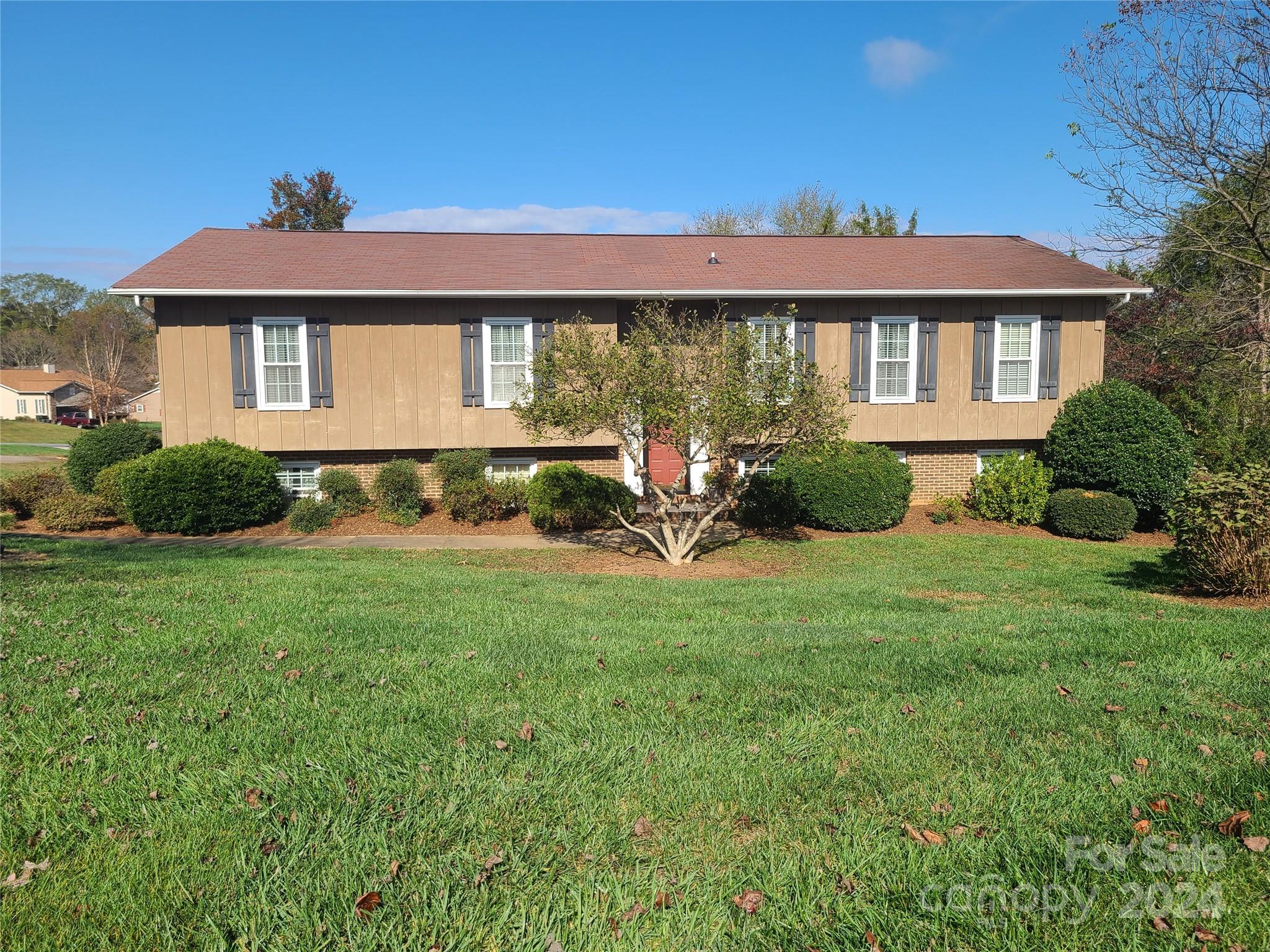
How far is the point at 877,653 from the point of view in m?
6.12

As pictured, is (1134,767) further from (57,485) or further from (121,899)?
(57,485)

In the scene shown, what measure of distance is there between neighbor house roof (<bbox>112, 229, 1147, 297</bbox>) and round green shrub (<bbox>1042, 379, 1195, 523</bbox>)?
2.42 meters

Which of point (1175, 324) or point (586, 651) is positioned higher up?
point (1175, 324)

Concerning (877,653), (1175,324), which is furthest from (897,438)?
(877,653)

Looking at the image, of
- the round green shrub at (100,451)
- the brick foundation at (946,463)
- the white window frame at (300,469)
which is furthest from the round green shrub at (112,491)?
the brick foundation at (946,463)

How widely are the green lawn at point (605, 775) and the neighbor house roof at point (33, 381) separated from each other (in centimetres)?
6438

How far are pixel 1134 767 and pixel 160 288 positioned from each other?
614 inches

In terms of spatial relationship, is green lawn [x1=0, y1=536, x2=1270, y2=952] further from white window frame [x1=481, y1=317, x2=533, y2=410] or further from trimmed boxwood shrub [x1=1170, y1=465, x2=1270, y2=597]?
white window frame [x1=481, y1=317, x2=533, y2=410]

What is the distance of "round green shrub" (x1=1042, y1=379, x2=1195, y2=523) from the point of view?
15.0 m

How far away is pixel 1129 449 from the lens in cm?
1516

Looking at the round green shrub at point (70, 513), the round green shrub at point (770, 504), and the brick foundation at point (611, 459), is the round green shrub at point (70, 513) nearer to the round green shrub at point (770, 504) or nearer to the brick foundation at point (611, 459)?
the brick foundation at point (611, 459)

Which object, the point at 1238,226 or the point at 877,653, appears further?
the point at 1238,226

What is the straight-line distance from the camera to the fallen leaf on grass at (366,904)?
302cm

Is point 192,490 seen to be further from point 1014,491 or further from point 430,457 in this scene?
point 1014,491
